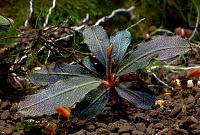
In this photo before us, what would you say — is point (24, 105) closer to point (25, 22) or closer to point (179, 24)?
point (25, 22)

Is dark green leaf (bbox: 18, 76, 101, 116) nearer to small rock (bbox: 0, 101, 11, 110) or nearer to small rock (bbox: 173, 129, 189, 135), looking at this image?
small rock (bbox: 0, 101, 11, 110)

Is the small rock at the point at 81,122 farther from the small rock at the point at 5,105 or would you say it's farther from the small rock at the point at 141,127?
the small rock at the point at 5,105

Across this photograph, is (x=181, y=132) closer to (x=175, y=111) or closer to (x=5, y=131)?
(x=175, y=111)

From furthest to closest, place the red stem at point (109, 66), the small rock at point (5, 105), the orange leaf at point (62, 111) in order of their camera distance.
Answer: the small rock at point (5, 105), the red stem at point (109, 66), the orange leaf at point (62, 111)

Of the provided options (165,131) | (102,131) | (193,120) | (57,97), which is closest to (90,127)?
(102,131)

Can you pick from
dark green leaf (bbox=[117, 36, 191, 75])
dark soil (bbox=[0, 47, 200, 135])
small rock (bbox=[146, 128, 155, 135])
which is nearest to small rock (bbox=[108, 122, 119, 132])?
dark soil (bbox=[0, 47, 200, 135])

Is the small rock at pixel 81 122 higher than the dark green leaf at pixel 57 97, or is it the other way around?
the dark green leaf at pixel 57 97

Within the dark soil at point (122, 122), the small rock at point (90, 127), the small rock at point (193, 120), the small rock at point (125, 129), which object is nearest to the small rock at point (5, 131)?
the dark soil at point (122, 122)
